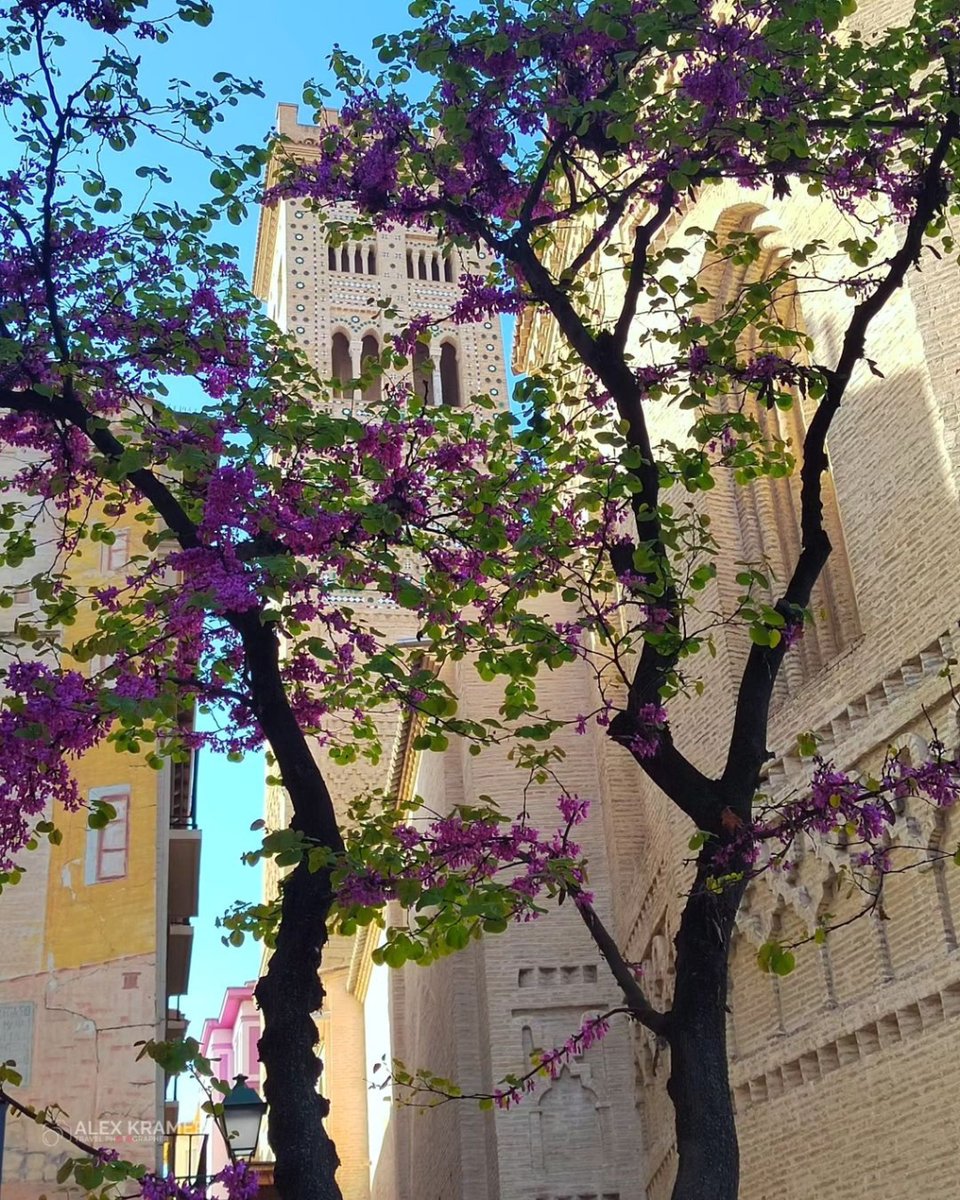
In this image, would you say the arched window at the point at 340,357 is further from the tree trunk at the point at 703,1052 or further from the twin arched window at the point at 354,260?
the tree trunk at the point at 703,1052

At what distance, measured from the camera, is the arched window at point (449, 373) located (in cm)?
4003

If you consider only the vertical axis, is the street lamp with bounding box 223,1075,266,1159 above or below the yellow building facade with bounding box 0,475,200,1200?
below

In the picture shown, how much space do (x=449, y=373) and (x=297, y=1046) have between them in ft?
118

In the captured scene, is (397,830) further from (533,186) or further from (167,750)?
(533,186)

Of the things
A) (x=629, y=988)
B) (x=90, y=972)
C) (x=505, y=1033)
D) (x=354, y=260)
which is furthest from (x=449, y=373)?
(x=629, y=988)

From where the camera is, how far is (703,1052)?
526cm

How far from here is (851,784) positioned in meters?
5.17

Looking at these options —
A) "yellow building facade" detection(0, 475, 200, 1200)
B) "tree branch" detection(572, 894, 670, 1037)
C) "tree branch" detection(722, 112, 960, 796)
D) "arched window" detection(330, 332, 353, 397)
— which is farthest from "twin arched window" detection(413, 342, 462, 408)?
"tree branch" detection(572, 894, 670, 1037)

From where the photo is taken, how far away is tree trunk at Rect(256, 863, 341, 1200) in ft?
16.9

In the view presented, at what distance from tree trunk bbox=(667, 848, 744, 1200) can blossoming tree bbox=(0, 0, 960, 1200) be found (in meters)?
0.01

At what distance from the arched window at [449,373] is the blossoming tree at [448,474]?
32.1 meters

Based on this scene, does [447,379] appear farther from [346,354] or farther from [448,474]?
[448,474]

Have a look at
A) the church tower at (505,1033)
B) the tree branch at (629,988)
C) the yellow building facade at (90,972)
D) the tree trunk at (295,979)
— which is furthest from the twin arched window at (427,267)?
the tree branch at (629,988)

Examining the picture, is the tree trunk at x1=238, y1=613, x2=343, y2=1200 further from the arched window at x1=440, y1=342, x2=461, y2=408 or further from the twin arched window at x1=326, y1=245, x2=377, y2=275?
the twin arched window at x1=326, y1=245, x2=377, y2=275
